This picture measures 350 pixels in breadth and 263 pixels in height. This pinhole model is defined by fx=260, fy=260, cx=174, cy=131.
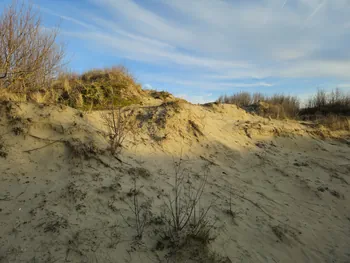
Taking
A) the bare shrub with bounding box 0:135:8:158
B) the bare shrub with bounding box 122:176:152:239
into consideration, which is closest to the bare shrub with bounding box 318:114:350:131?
the bare shrub with bounding box 122:176:152:239

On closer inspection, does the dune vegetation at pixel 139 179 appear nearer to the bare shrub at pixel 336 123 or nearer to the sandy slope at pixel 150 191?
the sandy slope at pixel 150 191

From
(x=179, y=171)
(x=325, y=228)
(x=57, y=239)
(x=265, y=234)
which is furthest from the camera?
(x=179, y=171)

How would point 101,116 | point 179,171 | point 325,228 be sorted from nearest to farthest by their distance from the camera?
point 325,228 < point 179,171 < point 101,116

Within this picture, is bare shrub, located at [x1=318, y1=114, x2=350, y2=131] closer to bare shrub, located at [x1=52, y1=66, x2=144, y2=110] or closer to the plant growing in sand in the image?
bare shrub, located at [x1=52, y1=66, x2=144, y2=110]

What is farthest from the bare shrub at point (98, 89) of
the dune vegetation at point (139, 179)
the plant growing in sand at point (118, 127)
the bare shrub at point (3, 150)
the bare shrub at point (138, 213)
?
the bare shrub at point (138, 213)

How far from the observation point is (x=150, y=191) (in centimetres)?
425

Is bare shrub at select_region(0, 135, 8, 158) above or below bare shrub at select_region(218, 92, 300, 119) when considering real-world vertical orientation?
below

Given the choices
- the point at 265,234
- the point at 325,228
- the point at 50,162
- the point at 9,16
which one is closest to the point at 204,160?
the point at 265,234

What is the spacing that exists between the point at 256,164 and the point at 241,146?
790mm

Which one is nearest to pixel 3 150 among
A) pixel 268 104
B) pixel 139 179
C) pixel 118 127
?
pixel 118 127

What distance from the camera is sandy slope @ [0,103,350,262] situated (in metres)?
3.10

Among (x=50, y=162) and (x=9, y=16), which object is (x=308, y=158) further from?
(x=9, y=16)

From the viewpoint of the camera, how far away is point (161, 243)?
3232 mm

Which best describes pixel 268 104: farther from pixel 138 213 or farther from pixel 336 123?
pixel 138 213
